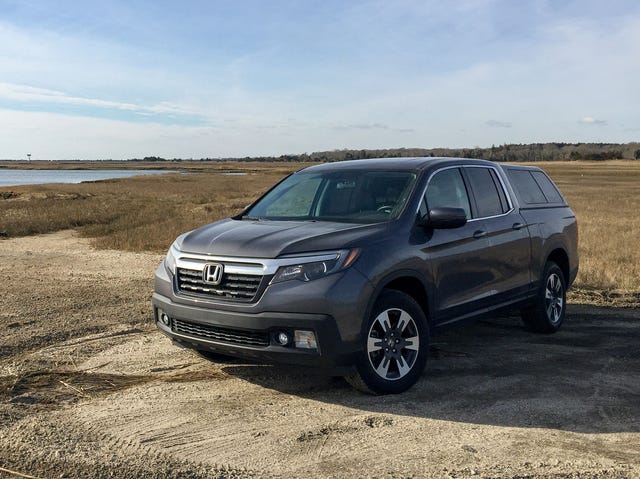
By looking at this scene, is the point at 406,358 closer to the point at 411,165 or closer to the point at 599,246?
the point at 411,165

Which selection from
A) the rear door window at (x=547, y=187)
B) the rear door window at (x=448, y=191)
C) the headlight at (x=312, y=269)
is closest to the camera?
the headlight at (x=312, y=269)

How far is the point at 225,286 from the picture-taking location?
499 cm

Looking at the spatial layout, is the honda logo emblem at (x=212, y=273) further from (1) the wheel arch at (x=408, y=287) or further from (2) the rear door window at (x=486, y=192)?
(2) the rear door window at (x=486, y=192)

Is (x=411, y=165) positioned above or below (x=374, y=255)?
above

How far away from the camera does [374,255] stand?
197 inches

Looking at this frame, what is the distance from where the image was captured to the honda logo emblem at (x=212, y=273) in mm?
5000

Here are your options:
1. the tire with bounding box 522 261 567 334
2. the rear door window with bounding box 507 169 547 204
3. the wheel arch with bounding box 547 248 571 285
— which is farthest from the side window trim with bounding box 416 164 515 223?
the wheel arch with bounding box 547 248 571 285

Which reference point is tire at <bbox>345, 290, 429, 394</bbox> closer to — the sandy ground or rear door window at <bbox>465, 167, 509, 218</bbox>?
the sandy ground

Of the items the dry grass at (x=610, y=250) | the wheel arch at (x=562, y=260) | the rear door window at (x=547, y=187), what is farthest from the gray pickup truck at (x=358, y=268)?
the dry grass at (x=610, y=250)

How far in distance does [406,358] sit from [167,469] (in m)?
2.14

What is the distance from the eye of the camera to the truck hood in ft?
16.1

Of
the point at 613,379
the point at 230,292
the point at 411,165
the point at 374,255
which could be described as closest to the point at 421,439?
the point at 374,255

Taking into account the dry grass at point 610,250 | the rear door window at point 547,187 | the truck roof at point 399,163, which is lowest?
the dry grass at point 610,250

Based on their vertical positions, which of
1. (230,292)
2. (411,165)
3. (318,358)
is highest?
(411,165)
